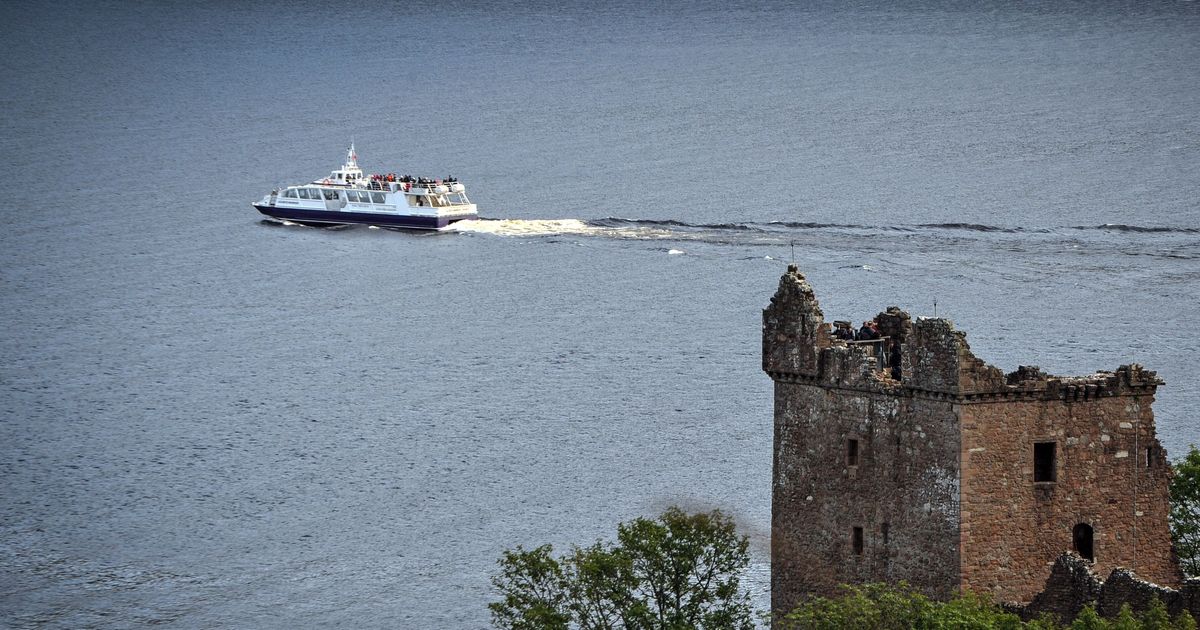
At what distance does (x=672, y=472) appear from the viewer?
11169 cm

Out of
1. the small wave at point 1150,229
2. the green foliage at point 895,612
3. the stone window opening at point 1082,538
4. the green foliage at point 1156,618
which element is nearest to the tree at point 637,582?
the green foliage at point 895,612

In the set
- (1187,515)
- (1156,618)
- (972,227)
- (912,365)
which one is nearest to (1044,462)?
(912,365)

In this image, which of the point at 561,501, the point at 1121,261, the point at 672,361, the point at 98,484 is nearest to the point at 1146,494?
the point at 561,501

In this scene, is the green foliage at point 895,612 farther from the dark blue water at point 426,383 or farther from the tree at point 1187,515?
the dark blue water at point 426,383

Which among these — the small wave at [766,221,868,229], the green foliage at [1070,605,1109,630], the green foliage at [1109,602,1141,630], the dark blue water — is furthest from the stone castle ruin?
the small wave at [766,221,868,229]

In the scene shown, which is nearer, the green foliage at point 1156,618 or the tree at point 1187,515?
the green foliage at point 1156,618

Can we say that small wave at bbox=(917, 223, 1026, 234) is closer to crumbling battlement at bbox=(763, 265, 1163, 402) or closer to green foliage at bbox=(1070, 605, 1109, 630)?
crumbling battlement at bbox=(763, 265, 1163, 402)

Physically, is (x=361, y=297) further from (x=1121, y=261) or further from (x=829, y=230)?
(x=1121, y=261)

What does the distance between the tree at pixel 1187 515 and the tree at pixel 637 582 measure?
11077mm

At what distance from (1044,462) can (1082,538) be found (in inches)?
81.2

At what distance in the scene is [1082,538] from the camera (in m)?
52.7

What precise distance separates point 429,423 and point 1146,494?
79.8 metres

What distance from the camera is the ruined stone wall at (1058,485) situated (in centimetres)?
5144

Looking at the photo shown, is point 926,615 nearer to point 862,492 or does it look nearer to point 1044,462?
point 862,492
